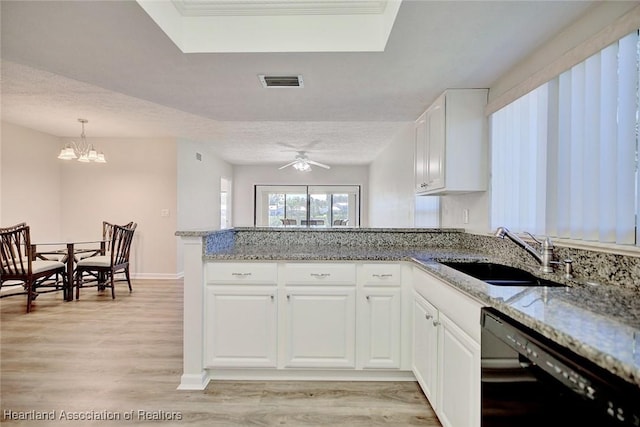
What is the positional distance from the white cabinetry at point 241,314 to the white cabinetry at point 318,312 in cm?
11

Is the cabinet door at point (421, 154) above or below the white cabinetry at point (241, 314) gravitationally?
above

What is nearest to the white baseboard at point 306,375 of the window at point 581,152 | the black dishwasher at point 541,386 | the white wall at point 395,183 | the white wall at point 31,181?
the black dishwasher at point 541,386

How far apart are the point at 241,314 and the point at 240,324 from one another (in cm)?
7

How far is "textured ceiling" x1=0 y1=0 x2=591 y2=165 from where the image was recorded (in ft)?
4.99

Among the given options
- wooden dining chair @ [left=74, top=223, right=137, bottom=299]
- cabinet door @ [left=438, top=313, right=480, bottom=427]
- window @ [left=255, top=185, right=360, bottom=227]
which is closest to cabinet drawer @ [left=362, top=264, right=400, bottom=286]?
cabinet door @ [left=438, top=313, right=480, bottom=427]

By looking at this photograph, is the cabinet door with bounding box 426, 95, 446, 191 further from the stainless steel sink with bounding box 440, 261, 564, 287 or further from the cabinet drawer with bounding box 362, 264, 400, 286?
the cabinet drawer with bounding box 362, 264, 400, 286

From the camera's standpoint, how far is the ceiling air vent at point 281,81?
2.21 metres

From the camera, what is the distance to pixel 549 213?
5.68 ft

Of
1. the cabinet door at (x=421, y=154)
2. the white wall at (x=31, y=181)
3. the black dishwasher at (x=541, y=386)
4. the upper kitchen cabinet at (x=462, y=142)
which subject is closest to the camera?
the black dishwasher at (x=541, y=386)

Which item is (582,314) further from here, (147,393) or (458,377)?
(147,393)

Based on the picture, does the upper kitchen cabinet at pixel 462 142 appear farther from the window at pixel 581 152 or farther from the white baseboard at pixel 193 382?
the white baseboard at pixel 193 382

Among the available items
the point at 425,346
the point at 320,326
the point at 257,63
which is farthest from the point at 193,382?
the point at 257,63

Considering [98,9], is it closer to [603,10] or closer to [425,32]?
[425,32]

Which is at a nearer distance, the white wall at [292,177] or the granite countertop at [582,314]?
the granite countertop at [582,314]
